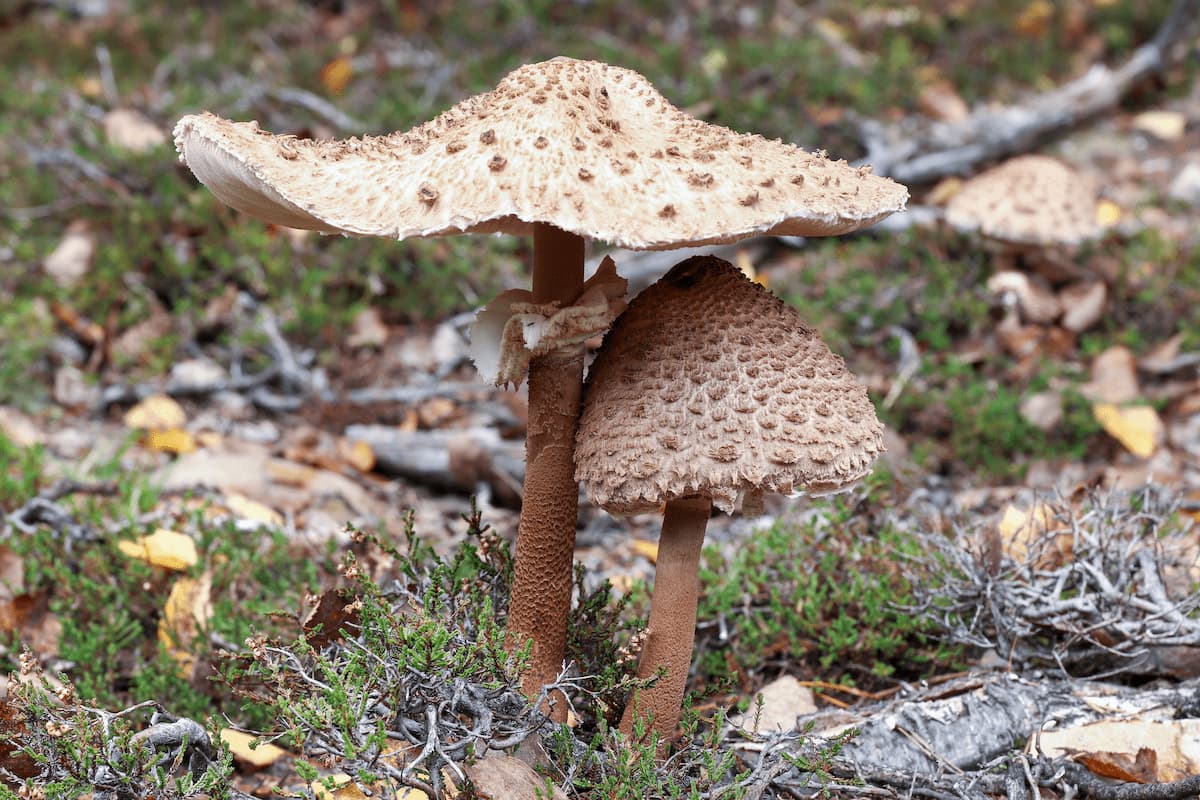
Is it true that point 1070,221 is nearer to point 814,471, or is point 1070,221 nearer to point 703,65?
point 703,65

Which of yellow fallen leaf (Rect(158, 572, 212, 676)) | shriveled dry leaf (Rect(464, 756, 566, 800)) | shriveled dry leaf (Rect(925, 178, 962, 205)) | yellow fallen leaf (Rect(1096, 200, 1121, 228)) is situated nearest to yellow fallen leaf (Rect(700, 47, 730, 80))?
shriveled dry leaf (Rect(925, 178, 962, 205))

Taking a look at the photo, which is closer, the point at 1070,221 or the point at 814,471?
the point at 814,471

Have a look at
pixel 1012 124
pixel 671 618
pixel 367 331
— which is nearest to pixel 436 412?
pixel 367 331

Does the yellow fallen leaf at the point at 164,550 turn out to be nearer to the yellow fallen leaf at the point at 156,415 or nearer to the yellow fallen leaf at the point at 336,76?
the yellow fallen leaf at the point at 156,415

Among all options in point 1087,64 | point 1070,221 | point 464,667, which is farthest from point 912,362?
point 1087,64

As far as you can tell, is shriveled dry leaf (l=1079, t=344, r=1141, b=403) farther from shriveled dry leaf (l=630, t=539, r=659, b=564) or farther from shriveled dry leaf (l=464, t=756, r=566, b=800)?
shriveled dry leaf (l=464, t=756, r=566, b=800)

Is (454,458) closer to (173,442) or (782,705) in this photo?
(173,442)

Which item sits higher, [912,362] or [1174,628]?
[912,362]
